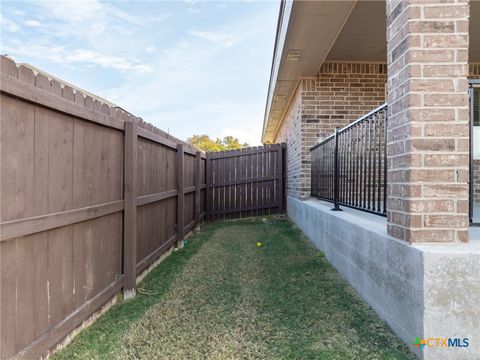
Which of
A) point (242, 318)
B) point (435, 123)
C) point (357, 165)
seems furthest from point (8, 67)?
point (357, 165)

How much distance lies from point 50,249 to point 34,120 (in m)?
0.71

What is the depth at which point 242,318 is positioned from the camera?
230cm

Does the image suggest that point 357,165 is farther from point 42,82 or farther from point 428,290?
point 42,82

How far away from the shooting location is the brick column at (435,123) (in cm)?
178

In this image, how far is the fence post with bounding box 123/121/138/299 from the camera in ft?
9.12

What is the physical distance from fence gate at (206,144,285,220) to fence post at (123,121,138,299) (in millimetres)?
4908

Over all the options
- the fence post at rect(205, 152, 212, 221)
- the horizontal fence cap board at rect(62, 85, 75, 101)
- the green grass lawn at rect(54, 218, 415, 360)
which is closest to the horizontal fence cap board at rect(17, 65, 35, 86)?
the horizontal fence cap board at rect(62, 85, 75, 101)

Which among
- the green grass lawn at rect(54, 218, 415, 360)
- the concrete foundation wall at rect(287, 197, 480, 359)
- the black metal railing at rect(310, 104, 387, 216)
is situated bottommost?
the green grass lawn at rect(54, 218, 415, 360)

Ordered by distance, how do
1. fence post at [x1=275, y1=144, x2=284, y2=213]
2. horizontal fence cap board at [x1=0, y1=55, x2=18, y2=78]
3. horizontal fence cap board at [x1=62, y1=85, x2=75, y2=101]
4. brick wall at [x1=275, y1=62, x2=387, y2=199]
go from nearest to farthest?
horizontal fence cap board at [x1=0, y1=55, x2=18, y2=78] → horizontal fence cap board at [x1=62, y1=85, x2=75, y2=101] → brick wall at [x1=275, y1=62, x2=387, y2=199] → fence post at [x1=275, y1=144, x2=284, y2=213]

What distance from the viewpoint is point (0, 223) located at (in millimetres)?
1420

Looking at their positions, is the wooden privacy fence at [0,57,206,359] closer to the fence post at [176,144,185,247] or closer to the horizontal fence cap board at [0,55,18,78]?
the horizontal fence cap board at [0,55,18,78]

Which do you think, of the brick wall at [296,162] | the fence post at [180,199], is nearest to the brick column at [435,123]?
the fence post at [180,199]

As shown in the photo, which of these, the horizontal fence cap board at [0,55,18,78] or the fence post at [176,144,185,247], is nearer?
the horizontal fence cap board at [0,55,18,78]

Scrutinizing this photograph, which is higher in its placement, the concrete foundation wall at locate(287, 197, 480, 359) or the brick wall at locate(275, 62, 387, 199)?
the brick wall at locate(275, 62, 387, 199)
